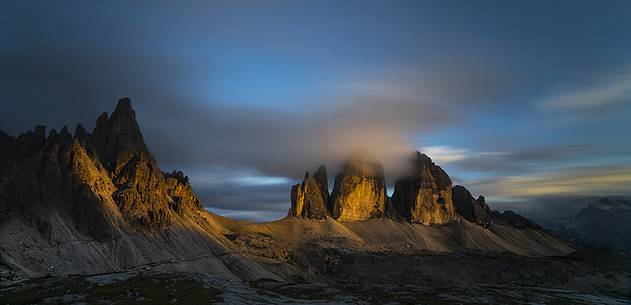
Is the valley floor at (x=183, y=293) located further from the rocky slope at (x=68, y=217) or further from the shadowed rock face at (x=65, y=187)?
the shadowed rock face at (x=65, y=187)

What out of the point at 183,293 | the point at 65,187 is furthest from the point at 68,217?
the point at 183,293

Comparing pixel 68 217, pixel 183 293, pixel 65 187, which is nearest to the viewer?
pixel 183 293

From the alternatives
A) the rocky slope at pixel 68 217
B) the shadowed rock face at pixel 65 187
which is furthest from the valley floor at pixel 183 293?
the shadowed rock face at pixel 65 187

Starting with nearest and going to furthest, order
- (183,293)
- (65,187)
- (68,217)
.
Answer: (183,293)
(68,217)
(65,187)

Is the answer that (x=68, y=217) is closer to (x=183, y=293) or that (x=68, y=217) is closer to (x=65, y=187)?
(x=65, y=187)

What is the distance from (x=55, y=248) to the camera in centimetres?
15012

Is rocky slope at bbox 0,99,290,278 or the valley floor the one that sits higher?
rocky slope at bbox 0,99,290,278

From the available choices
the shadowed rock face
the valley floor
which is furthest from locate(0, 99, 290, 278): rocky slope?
the valley floor

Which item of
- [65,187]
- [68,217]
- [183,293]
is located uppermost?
[65,187]

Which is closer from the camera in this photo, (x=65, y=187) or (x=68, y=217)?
(x=68, y=217)

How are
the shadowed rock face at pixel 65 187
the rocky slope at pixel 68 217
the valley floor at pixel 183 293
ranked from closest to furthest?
the valley floor at pixel 183 293, the rocky slope at pixel 68 217, the shadowed rock face at pixel 65 187

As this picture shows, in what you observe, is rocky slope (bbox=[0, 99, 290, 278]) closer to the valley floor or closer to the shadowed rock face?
the shadowed rock face

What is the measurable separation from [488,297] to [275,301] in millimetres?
94967

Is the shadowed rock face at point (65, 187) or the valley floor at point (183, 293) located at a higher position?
the shadowed rock face at point (65, 187)
